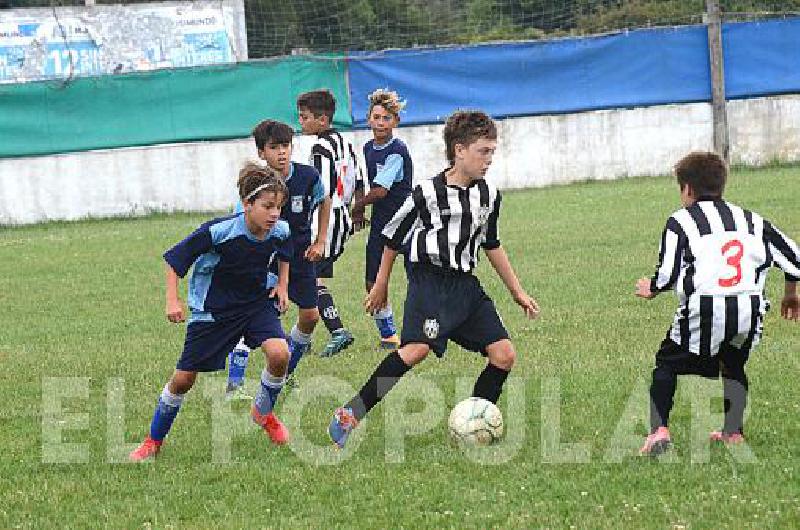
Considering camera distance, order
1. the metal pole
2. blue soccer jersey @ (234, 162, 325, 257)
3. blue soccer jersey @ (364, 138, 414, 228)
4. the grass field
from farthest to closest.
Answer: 1. the metal pole
2. blue soccer jersey @ (364, 138, 414, 228)
3. blue soccer jersey @ (234, 162, 325, 257)
4. the grass field

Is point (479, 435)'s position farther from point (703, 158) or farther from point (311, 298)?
point (311, 298)

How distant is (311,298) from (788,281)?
3.40 meters

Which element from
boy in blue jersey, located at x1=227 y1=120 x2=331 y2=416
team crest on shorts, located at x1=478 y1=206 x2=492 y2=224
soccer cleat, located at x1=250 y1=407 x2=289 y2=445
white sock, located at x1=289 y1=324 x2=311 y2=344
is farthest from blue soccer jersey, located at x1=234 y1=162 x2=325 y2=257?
team crest on shorts, located at x1=478 y1=206 x2=492 y2=224

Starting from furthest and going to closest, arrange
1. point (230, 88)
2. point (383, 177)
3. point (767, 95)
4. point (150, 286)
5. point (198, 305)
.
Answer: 1. point (767, 95)
2. point (230, 88)
3. point (150, 286)
4. point (383, 177)
5. point (198, 305)

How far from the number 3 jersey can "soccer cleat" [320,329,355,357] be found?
3.80 meters

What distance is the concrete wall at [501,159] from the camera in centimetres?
2189

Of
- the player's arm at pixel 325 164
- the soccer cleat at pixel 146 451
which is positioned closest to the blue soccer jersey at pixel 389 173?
the player's arm at pixel 325 164

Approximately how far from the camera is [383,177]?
399 inches

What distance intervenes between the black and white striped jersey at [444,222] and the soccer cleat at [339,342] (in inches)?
118

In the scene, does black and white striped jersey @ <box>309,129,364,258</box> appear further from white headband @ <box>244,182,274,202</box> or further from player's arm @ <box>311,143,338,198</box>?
white headband @ <box>244,182,274,202</box>

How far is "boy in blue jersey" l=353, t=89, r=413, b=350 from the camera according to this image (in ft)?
32.6

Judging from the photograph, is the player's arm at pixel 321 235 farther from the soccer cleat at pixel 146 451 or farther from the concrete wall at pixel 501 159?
the concrete wall at pixel 501 159

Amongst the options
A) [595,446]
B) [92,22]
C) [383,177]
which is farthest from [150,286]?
[92,22]

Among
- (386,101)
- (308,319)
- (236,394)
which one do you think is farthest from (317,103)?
(236,394)
